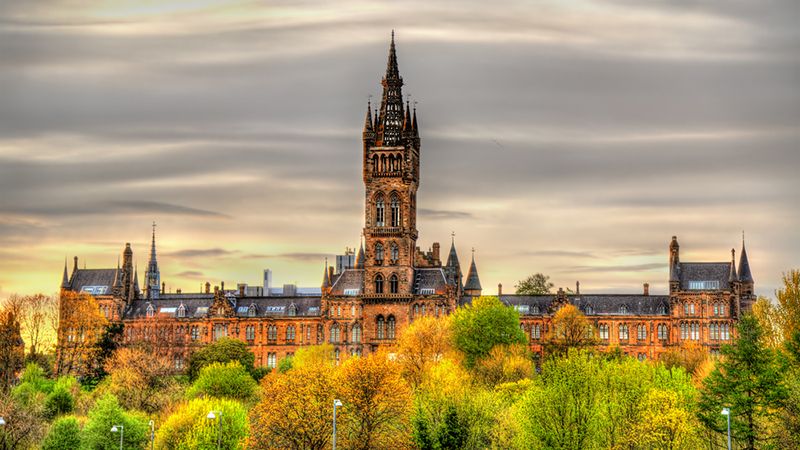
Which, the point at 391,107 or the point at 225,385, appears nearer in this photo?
the point at 225,385

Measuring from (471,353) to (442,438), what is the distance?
5775 cm

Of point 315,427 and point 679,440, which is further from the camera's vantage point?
point 315,427

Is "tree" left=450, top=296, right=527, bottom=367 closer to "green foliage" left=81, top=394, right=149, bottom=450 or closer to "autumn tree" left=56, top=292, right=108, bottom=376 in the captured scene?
"autumn tree" left=56, top=292, right=108, bottom=376

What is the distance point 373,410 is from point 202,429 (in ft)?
41.9

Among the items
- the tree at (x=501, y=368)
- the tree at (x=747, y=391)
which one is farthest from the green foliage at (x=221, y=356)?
the tree at (x=747, y=391)

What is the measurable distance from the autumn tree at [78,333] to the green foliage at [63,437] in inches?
2655

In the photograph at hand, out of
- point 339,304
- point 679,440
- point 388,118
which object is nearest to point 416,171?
point 388,118

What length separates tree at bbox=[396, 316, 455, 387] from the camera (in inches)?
5448

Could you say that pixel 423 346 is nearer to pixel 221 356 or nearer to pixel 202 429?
pixel 221 356

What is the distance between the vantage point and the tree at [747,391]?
81812 millimetres

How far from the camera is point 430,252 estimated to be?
192 metres

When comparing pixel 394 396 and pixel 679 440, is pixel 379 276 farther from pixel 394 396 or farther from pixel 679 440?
pixel 679 440

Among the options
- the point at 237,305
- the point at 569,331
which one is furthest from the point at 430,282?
the point at 237,305

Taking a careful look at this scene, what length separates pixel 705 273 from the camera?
178 m
